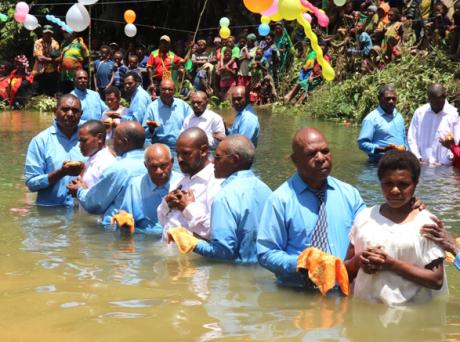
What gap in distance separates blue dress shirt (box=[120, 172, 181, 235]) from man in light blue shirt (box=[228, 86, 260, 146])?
3.79m

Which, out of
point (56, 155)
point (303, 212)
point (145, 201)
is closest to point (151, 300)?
point (303, 212)

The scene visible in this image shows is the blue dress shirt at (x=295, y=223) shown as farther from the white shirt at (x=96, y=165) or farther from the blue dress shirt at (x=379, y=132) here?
the blue dress shirt at (x=379, y=132)

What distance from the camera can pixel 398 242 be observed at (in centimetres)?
485

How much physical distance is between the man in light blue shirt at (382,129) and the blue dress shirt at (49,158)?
193 inches

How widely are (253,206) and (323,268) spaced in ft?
3.69

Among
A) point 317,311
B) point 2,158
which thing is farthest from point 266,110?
point 317,311

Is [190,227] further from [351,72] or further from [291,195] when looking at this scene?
[351,72]

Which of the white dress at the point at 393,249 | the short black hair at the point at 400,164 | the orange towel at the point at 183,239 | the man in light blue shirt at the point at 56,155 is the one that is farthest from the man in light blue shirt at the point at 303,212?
the man in light blue shirt at the point at 56,155

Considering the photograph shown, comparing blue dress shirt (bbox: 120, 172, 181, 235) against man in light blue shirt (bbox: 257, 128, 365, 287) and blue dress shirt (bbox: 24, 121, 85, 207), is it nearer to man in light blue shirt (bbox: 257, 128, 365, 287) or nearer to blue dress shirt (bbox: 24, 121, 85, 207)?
blue dress shirt (bbox: 24, 121, 85, 207)

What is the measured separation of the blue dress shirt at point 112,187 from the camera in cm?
772

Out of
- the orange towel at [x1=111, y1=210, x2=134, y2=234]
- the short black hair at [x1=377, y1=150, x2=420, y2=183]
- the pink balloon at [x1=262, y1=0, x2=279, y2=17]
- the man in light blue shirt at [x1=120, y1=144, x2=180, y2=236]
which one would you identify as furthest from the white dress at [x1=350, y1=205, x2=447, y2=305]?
the pink balloon at [x1=262, y1=0, x2=279, y2=17]

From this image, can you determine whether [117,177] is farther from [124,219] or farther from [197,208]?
[197,208]

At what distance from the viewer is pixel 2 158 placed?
12633 millimetres

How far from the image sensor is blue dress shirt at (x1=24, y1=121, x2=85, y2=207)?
28.9 feet
